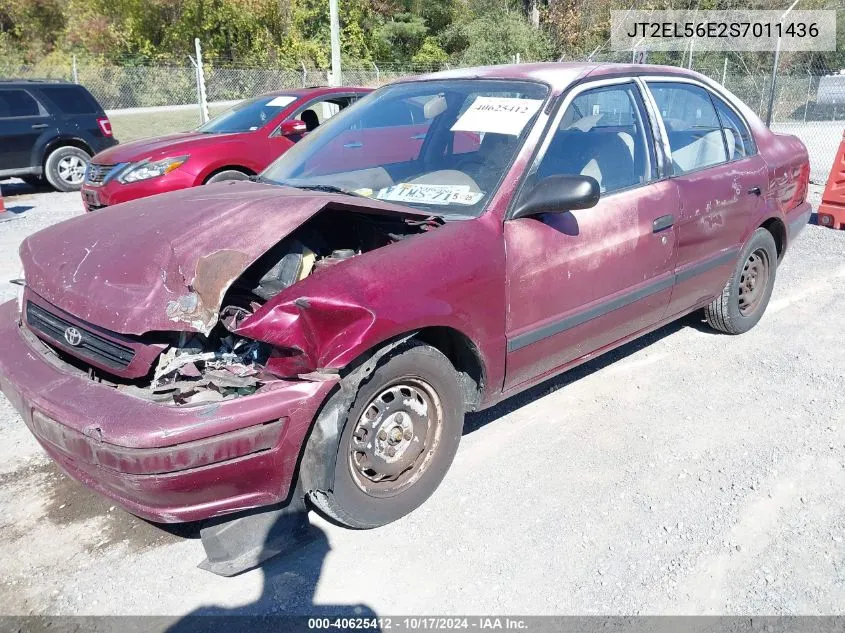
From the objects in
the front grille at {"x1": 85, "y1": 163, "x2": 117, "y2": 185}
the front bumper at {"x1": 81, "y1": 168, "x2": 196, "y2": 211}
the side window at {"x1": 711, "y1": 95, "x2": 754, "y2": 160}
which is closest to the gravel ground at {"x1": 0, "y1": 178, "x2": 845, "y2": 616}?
the side window at {"x1": 711, "y1": 95, "x2": 754, "y2": 160}

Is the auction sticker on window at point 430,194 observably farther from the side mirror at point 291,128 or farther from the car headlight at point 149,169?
the side mirror at point 291,128

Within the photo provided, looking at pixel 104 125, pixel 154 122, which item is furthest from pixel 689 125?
pixel 154 122

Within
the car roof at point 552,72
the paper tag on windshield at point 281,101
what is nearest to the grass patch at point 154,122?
the paper tag on windshield at point 281,101

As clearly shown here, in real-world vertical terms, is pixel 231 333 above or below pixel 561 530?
above

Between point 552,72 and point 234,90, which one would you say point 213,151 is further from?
point 234,90

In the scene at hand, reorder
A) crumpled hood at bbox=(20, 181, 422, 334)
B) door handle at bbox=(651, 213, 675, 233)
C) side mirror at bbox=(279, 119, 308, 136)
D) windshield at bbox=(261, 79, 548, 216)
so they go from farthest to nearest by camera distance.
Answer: side mirror at bbox=(279, 119, 308, 136)
door handle at bbox=(651, 213, 675, 233)
windshield at bbox=(261, 79, 548, 216)
crumpled hood at bbox=(20, 181, 422, 334)

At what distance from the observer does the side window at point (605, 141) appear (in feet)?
11.4

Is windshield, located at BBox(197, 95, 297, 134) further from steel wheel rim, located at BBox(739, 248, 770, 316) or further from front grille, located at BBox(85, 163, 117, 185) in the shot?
steel wheel rim, located at BBox(739, 248, 770, 316)

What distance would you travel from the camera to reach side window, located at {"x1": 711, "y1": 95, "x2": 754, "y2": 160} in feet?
15.0

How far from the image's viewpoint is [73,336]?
9.15 ft

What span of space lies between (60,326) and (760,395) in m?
3.65

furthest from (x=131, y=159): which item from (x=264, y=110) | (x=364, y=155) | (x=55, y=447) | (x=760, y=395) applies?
(x=760, y=395)

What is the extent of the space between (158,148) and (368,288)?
19.7 ft

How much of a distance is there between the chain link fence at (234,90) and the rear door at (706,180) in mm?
16424
